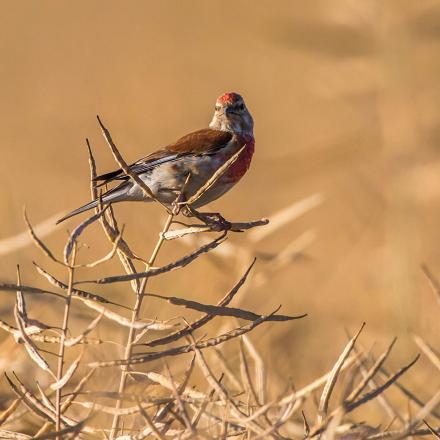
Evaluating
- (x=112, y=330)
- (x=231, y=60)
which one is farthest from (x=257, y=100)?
(x=112, y=330)

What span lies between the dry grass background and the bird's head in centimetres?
67

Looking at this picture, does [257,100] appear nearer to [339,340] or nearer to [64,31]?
[64,31]

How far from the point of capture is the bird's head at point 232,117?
216 inches

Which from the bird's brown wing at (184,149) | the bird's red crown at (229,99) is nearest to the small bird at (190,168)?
the bird's brown wing at (184,149)

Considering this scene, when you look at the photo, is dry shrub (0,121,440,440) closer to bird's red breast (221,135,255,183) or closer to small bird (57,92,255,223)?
small bird (57,92,255,223)

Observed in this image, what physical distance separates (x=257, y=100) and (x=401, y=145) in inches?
420

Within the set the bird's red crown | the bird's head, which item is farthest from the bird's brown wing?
the bird's red crown

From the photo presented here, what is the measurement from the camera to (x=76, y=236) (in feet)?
9.21

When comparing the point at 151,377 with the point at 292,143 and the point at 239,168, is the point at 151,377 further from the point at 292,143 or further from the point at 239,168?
the point at 292,143

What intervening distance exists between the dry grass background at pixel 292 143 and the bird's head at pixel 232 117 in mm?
669

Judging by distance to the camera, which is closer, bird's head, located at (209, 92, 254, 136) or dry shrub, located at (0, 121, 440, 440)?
dry shrub, located at (0, 121, 440, 440)

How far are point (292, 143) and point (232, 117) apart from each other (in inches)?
410

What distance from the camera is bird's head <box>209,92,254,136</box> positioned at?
18.0 ft

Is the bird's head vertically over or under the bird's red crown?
under
